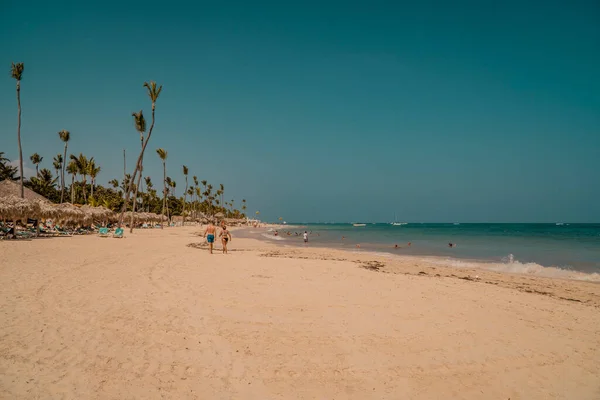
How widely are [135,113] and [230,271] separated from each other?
30.5 meters

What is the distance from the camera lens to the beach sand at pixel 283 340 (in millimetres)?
4236

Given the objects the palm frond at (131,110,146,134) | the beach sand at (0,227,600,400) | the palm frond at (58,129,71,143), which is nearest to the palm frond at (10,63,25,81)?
the palm frond at (131,110,146,134)

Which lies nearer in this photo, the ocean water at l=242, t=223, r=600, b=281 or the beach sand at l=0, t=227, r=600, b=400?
the beach sand at l=0, t=227, r=600, b=400

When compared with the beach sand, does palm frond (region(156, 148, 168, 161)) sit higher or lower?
higher

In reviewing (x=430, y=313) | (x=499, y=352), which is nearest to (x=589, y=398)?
(x=499, y=352)

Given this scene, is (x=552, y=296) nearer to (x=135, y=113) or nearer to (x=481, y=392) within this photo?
(x=481, y=392)

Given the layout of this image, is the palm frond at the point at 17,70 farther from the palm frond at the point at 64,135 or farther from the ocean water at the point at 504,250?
the ocean water at the point at 504,250

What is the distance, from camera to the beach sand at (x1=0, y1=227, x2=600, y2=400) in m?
4.24

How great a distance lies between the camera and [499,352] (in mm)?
5602

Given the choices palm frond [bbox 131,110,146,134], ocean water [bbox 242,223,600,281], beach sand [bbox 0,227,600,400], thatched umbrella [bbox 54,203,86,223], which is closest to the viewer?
beach sand [bbox 0,227,600,400]

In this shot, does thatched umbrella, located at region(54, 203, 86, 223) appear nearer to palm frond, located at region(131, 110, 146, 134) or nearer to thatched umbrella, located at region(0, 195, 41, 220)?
thatched umbrella, located at region(0, 195, 41, 220)

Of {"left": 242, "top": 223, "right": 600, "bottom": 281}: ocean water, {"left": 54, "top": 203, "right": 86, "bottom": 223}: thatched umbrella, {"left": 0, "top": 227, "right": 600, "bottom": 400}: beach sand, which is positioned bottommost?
{"left": 242, "top": 223, "right": 600, "bottom": 281}: ocean water

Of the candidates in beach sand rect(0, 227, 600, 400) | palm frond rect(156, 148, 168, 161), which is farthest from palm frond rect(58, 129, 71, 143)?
beach sand rect(0, 227, 600, 400)

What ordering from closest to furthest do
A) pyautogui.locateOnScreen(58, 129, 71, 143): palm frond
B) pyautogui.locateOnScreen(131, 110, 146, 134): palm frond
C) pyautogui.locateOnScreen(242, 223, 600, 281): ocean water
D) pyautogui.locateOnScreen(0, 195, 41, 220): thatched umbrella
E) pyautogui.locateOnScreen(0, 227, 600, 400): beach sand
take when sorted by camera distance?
pyautogui.locateOnScreen(0, 227, 600, 400): beach sand → pyautogui.locateOnScreen(242, 223, 600, 281): ocean water → pyautogui.locateOnScreen(0, 195, 41, 220): thatched umbrella → pyautogui.locateOnScreen(131, 110, 146, 134): palm frond → pyautogui.locateOnScreen(58, 129, 71, 143): palm frond
